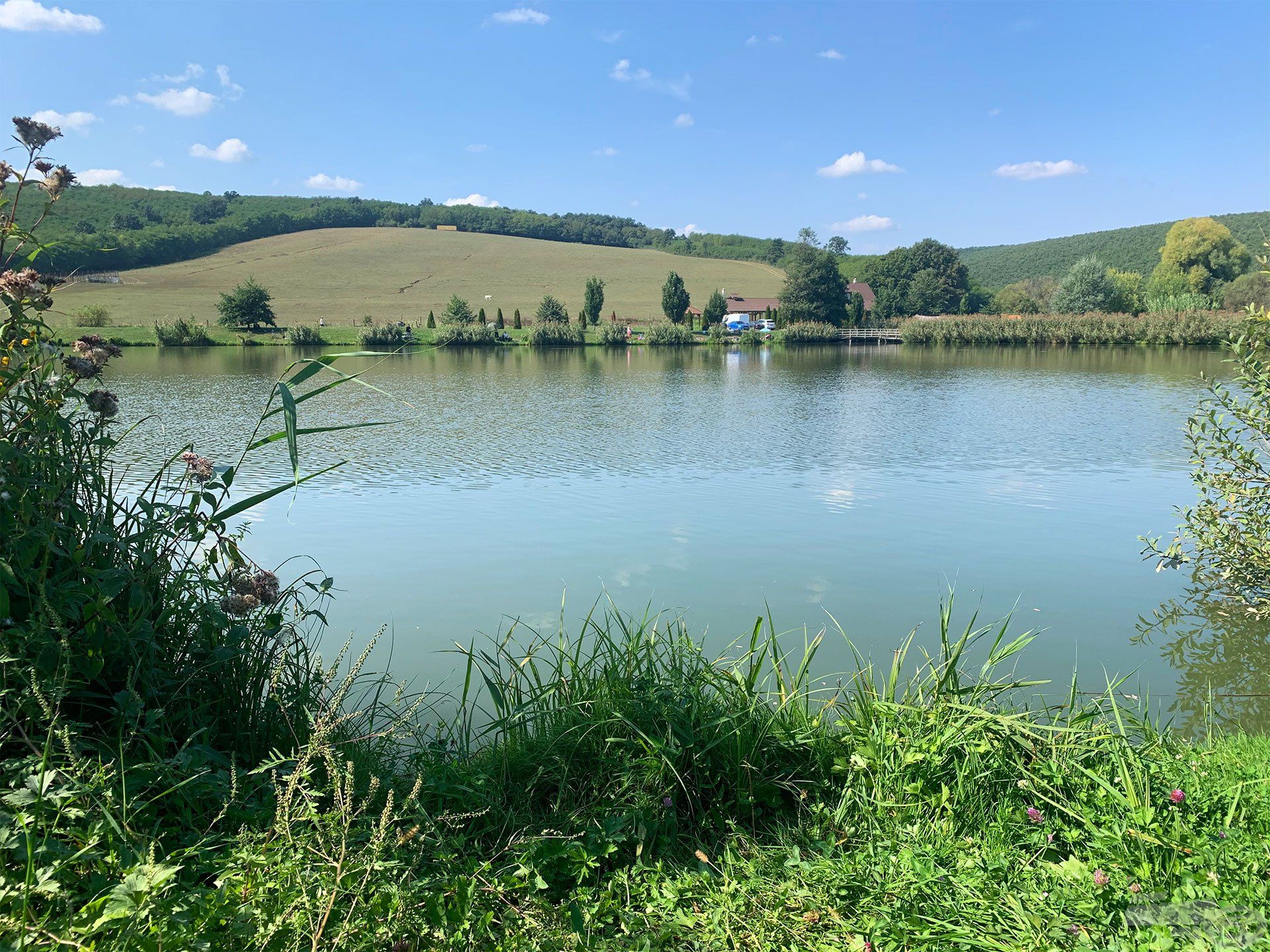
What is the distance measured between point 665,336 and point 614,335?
3.69 meters

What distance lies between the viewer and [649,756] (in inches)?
113

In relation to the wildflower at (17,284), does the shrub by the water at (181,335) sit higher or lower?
higher

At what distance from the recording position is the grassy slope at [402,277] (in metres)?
57.1

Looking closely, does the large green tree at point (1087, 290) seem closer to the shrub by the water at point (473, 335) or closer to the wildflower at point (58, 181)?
the shrub by the water at point (473, 335)

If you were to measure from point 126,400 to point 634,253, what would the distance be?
7476 cm

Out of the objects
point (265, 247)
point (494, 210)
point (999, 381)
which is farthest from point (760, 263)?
point (999, 381)

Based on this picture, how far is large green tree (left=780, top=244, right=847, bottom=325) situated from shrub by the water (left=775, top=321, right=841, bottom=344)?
5.12 metres

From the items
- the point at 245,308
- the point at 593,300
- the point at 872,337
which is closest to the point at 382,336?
the point at 245,308

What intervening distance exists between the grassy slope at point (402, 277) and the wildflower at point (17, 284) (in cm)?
5414

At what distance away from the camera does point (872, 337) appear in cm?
6119

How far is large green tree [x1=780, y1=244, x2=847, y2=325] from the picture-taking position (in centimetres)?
6631

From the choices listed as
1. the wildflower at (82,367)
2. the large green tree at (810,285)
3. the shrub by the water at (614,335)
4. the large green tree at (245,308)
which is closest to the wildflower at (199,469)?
the wildflower at (82,367)

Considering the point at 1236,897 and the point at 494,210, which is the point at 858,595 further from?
the point at 494,210

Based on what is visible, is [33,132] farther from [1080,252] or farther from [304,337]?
[1080,252]
